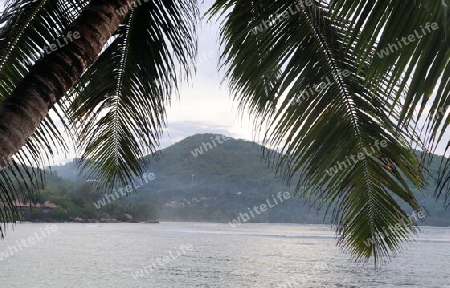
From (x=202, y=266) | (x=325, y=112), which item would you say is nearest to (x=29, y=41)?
(x=325, y=112)

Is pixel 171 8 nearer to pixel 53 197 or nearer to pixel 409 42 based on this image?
pixel 409 42

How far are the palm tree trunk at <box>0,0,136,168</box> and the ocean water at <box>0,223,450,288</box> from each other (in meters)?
39.7

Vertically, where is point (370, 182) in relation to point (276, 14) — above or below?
below

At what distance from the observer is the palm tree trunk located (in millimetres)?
2607

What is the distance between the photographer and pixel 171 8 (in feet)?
16.3

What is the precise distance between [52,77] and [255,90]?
7.17 feet

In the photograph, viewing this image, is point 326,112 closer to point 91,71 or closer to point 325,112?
point 325,112

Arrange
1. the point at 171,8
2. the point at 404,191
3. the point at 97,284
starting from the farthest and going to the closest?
the point at 97,284, the point at 171,8, the point at 404,191

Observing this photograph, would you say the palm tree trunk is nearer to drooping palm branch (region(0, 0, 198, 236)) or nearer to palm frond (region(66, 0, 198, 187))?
drooping palm branch (region(0, 0, 198, 236))

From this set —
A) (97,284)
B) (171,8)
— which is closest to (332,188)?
(171,8)

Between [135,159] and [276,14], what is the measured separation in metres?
2.40

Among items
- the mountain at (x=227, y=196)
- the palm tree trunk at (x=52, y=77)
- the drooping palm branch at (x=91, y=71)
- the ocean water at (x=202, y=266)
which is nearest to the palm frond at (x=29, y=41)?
the drooping palm branch at (x=91, y=71)

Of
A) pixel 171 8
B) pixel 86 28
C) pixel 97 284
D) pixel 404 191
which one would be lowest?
pixel 97 284

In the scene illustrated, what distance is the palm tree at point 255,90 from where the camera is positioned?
10.4 ft
